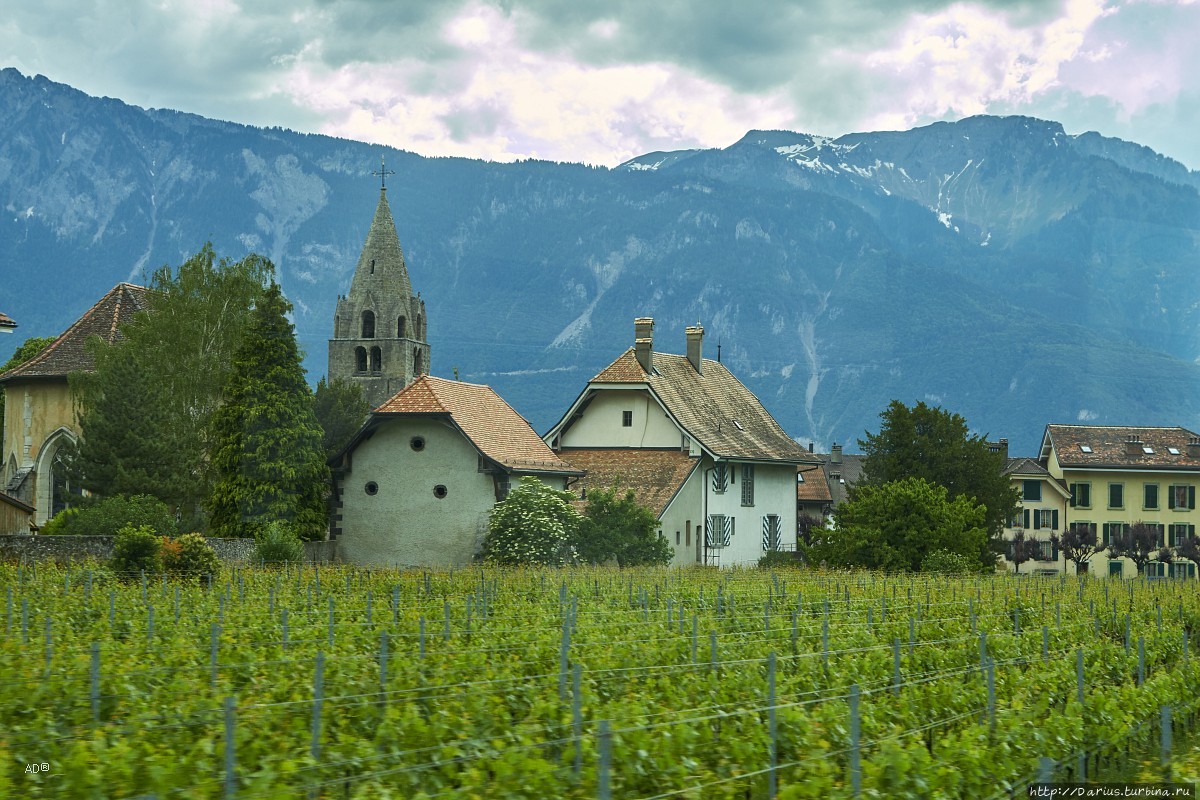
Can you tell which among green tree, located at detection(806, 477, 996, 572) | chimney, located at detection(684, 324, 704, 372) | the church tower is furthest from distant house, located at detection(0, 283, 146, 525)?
the church tower

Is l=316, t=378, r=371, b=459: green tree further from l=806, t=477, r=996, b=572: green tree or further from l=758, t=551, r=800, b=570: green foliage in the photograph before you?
l=806, t=477, r=996, b=572: green tree

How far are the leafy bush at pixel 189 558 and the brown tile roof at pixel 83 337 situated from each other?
23270 millimetres

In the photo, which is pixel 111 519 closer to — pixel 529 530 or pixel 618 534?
pixel 529 530

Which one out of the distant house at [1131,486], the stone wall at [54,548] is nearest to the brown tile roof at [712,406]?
the stone wall at [54,548]

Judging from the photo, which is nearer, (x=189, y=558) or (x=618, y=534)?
(x=189, y=558)

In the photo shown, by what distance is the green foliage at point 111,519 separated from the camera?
40.3m

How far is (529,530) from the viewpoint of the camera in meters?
44.6

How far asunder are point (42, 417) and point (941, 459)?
117 feet

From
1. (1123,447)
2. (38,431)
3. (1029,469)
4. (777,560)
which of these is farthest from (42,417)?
(1123,447)

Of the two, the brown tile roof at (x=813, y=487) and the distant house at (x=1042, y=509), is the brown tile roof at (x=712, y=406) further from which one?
the brown tile roof at (x=813, y=487)

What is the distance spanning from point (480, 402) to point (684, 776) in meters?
39.5

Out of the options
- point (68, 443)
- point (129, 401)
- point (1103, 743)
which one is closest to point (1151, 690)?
point (1103, 743)

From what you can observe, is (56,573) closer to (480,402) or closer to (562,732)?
(480,402)

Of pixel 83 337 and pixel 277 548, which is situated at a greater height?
pixel 83 337
